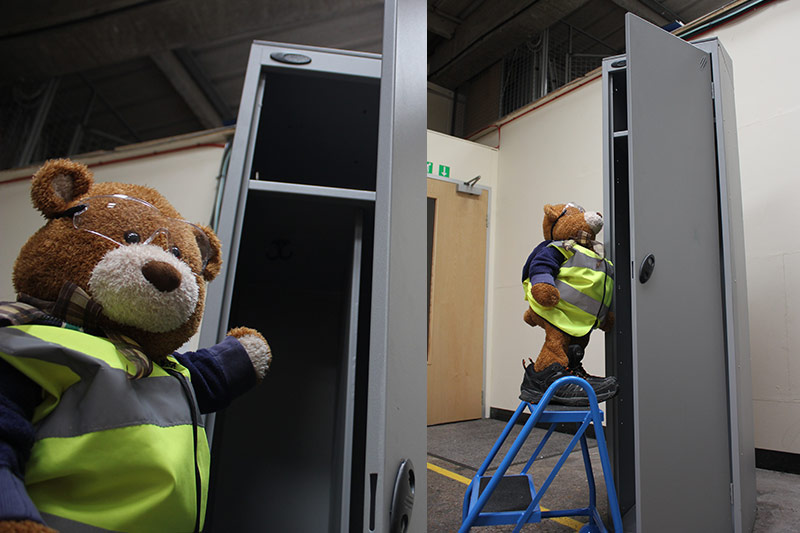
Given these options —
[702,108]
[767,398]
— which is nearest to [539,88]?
[702,108]

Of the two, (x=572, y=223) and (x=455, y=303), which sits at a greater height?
(x=572, y=223)

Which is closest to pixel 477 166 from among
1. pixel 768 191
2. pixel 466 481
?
pixel 768 191

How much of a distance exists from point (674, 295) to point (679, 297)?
0.03 meters

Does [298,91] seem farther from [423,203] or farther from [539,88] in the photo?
[539,88]

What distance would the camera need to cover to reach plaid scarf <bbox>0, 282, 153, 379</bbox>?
0.57 m

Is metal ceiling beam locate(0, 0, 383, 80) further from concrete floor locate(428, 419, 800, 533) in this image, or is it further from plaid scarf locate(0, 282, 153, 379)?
plaid scarf locate(0, 282, 153, 379)

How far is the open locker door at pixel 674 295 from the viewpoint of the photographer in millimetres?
1242

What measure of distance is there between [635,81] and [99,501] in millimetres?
1594

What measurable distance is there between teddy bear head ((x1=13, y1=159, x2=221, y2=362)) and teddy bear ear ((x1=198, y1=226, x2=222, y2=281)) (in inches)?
1.8

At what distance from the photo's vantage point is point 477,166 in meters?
3.75

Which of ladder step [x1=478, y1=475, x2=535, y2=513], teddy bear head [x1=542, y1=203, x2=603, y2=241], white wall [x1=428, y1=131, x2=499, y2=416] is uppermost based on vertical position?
white wall [x1=428, y1=131, x2=499, y2=416]

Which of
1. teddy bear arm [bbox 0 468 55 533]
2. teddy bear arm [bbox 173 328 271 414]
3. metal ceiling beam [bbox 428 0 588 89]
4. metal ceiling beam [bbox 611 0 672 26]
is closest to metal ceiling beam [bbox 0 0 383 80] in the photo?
metal ceiling beam [bbox 428 0 588 89]

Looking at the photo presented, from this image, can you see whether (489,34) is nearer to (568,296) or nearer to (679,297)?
(568,296)

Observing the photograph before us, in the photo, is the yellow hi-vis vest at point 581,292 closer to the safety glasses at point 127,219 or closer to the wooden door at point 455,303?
the safety glasses at point 127,219
